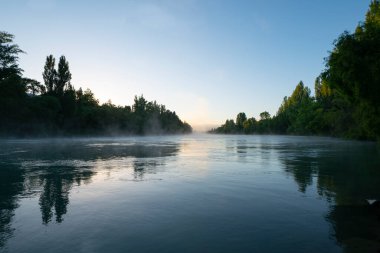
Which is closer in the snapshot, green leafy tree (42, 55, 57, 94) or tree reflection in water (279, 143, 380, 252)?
tree reflection in water (279, 143, 380, 252)

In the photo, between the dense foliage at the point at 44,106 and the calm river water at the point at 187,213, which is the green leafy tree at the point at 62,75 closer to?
the dense foliage at the point at 44,106

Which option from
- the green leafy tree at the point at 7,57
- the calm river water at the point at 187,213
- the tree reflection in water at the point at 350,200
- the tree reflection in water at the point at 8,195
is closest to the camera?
the calm river water at the point at 187,213

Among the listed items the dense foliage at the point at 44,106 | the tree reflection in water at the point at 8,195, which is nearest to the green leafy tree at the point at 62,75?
the dense foliage at the point at 44,106

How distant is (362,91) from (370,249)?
12.1 meters

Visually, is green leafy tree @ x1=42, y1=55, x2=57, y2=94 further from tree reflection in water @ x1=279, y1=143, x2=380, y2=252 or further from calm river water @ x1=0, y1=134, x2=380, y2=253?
tree reflection in water @ x1=279, y1=143, x2=380, y2=252

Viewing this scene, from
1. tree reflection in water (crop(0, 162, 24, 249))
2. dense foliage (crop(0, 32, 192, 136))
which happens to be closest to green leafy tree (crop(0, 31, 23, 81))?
dense foliage (crop(0, 32, 192, 136))

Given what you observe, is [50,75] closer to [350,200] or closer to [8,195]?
[8,195]

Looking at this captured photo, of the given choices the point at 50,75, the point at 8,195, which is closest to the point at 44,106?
the point at 50,75

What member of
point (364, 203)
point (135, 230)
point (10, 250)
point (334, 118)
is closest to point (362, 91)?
point (364, 203)

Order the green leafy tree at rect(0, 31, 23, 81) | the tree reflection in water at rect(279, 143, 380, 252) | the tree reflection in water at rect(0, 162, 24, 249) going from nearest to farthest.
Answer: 1. the tree reflection in water at rect(279, 143, 380, 252)
2. the tree reflection in water at rect(0, 162, 24, 249)
3. the green leafy tree at rect(0, 31, 23, 81)

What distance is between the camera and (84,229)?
9.78 metres

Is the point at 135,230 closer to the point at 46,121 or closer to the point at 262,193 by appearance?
the point at 262,193

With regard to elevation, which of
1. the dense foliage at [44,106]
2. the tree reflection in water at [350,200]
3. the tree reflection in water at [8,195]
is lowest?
the tree reflection in water at [350,200]

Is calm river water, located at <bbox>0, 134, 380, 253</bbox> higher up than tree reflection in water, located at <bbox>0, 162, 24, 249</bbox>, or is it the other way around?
tree reflection in water, located at <bbox>0, 162, 24, 249</bbox>
